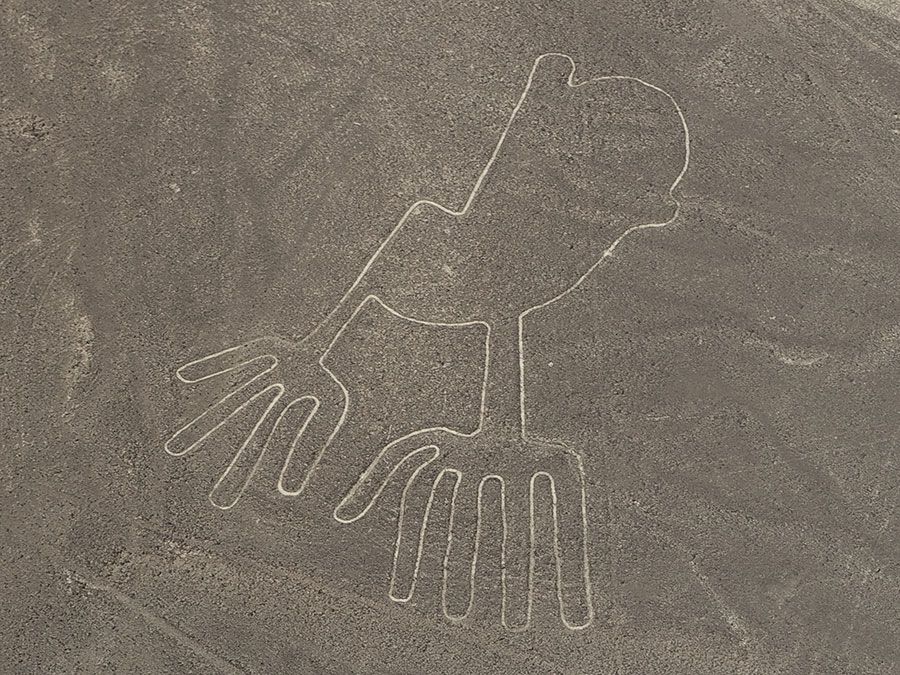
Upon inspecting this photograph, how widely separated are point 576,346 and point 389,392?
→ 1.02 meters

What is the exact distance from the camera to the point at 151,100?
353cm

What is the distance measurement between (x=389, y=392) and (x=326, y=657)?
137cm

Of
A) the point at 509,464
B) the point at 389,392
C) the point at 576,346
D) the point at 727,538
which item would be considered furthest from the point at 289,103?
the point at 727,538

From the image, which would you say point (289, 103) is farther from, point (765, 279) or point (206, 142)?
point (765, 279)

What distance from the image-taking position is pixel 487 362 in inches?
140

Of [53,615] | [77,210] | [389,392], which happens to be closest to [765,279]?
[389,392]

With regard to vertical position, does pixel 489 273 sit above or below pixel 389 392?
above

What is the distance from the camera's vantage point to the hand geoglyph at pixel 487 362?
137 inches

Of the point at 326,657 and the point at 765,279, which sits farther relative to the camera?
the point at 765,279

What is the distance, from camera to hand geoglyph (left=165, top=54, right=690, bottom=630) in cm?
347

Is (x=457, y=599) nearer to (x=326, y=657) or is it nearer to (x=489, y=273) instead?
(x=326, y=657)

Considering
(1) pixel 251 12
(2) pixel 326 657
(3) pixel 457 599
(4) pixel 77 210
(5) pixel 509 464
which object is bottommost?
(2) pixel 326 657

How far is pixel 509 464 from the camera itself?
11.5ft

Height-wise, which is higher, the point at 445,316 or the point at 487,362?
the point at 445,316
